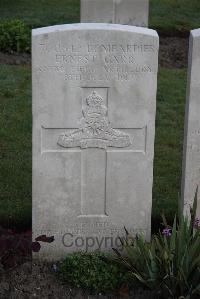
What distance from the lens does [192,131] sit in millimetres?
5633

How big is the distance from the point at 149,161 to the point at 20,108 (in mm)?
4060

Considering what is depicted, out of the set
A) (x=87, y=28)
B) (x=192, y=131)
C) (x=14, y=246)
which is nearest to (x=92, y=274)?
(x=14, y=246)

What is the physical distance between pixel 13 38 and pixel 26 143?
4.35m

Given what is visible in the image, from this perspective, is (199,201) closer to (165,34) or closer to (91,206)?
(91,206)

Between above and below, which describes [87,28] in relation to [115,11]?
below

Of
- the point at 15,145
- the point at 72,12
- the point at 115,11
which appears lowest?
the point at 15,145

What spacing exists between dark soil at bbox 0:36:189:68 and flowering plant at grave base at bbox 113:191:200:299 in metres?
6.79

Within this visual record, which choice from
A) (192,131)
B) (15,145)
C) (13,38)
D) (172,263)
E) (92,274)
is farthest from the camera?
(13,38)

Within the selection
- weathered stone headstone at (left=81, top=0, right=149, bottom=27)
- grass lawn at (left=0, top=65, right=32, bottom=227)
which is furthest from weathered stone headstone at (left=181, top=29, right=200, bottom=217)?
weathered stone headstone at (left=81, top=0, right=149, bottom=27)

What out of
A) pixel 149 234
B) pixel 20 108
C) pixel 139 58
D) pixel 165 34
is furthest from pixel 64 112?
pixel 165 34

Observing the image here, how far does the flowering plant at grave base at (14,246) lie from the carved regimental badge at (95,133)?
0.75 metres

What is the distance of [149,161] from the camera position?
18.4 feet

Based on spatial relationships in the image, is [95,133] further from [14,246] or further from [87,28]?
[14,246]

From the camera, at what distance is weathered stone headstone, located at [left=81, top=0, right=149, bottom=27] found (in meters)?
12.1
